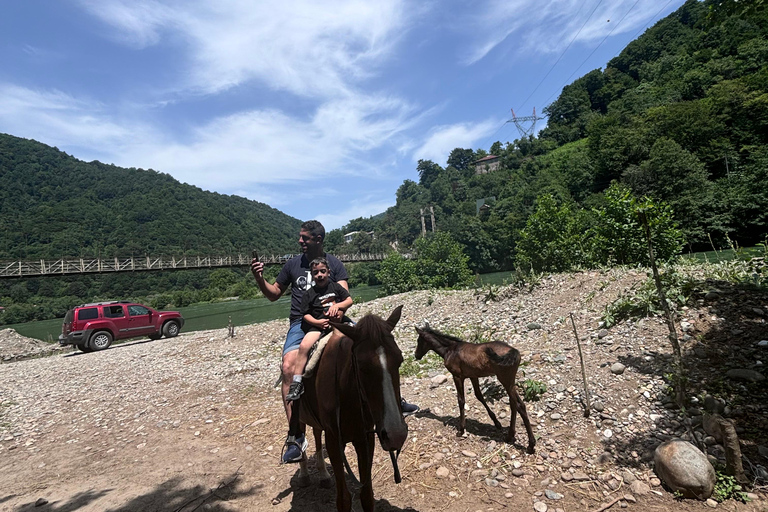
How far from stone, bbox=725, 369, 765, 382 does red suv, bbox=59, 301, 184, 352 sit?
65.7 ft

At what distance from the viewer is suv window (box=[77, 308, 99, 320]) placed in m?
15.1

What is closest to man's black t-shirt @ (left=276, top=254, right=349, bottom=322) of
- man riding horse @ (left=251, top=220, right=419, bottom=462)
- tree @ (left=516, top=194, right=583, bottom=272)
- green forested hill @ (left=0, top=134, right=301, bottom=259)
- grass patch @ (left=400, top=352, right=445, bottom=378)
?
man riding horse @ (left=251, top=220, right=419, bottom=462)

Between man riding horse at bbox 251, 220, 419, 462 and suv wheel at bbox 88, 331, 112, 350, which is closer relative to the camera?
man riding horse at bbox 251, 220, 419, 462

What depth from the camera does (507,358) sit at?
173 inches

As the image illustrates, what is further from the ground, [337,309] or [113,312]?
[337,309]

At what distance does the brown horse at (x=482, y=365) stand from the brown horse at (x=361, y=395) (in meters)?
2.33

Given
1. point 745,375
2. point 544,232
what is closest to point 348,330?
point 745,375

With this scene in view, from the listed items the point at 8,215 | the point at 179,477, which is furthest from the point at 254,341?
the point at 8,215

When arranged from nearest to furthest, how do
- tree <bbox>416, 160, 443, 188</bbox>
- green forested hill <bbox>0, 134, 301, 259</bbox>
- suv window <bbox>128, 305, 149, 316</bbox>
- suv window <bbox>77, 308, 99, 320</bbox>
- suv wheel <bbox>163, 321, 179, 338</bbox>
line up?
suv window <bbox>77, 308, 99, 320</bbox> < suv window <bbox>128, 305, 149, 316</bbox> < suv wheel <bbox>163, 321, 179, 338</bbox> < green forested hill <bbox>0, 134, 301, 259</bbox> < tree <bbox>416, 160, 443, 188</bbox>

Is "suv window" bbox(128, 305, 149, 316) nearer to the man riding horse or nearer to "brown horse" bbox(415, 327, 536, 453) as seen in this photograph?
the man riding horse

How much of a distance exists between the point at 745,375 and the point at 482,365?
308cm

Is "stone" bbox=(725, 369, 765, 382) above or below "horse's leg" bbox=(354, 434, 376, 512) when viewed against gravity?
below

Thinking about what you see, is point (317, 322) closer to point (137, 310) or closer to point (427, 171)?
point (137, 310)

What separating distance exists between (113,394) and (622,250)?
14675 millimetres
